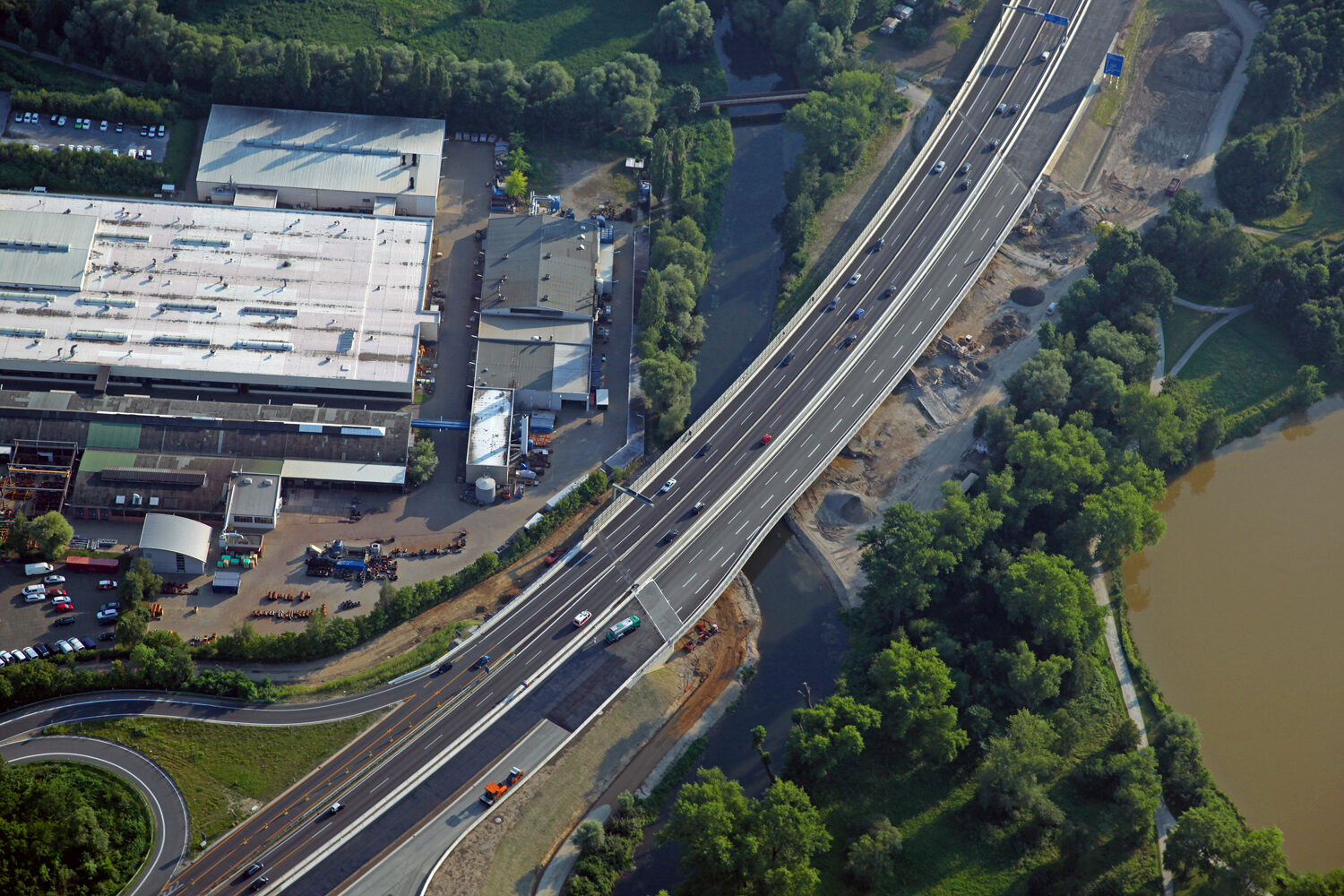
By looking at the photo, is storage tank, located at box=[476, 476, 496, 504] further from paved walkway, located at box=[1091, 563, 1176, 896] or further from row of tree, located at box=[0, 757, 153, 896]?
paved walkway, located at box=[1091, 563, 1176, 896]

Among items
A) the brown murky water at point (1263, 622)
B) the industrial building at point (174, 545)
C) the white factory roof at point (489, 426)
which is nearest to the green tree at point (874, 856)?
the brown murky water at point (1263, 622)

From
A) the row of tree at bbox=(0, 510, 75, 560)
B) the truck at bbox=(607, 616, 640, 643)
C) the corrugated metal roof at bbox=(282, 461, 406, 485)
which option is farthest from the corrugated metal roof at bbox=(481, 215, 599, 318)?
the row of tree at bbox=(0, 510, 75, 560)

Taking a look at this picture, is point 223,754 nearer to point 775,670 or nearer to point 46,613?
point 46,613

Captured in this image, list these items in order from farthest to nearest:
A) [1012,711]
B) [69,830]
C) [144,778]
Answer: [1012,711], [144,778], [69,830]

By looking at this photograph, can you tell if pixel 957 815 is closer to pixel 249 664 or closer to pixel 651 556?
pixel 651 556

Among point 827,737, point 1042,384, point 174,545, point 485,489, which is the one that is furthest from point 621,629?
point 1042,384

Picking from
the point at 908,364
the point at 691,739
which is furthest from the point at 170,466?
the point at 908,364
